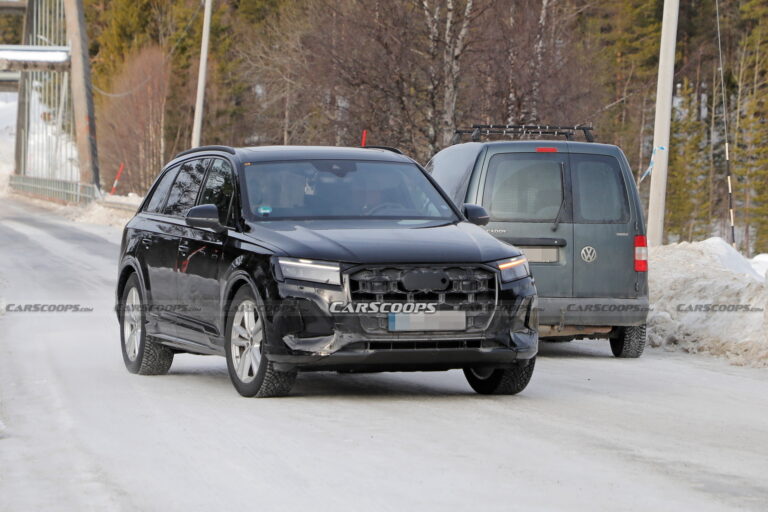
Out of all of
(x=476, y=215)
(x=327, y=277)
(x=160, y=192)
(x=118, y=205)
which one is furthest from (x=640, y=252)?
(x=118, y=205)

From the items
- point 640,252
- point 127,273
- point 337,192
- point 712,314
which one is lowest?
point 712,314

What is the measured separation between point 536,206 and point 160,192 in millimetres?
3102

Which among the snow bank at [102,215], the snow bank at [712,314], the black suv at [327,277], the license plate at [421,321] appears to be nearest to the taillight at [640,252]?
the snow bank at [712,314]

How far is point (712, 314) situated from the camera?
1334 centimetres

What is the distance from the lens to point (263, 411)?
8.26 metres

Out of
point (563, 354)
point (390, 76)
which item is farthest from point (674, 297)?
point (390, 76)

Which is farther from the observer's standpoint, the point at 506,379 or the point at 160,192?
the point at 160,192

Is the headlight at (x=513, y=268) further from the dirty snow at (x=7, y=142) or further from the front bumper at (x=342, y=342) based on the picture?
the dirty snow at (x=7, y=142)

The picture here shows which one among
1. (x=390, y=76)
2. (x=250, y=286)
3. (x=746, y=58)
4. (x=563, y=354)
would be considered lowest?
(x=563, y=354)

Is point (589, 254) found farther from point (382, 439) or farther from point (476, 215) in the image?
point (382, 439)

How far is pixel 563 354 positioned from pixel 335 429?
17.8 feet

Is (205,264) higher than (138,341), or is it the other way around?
(205,264)

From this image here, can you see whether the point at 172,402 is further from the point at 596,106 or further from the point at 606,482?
the point at 596,106

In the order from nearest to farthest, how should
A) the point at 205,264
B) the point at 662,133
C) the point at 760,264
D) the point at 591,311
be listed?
the point at 205,264 < the point at 591,311 < the point at 662,133 < the point at 760,264
